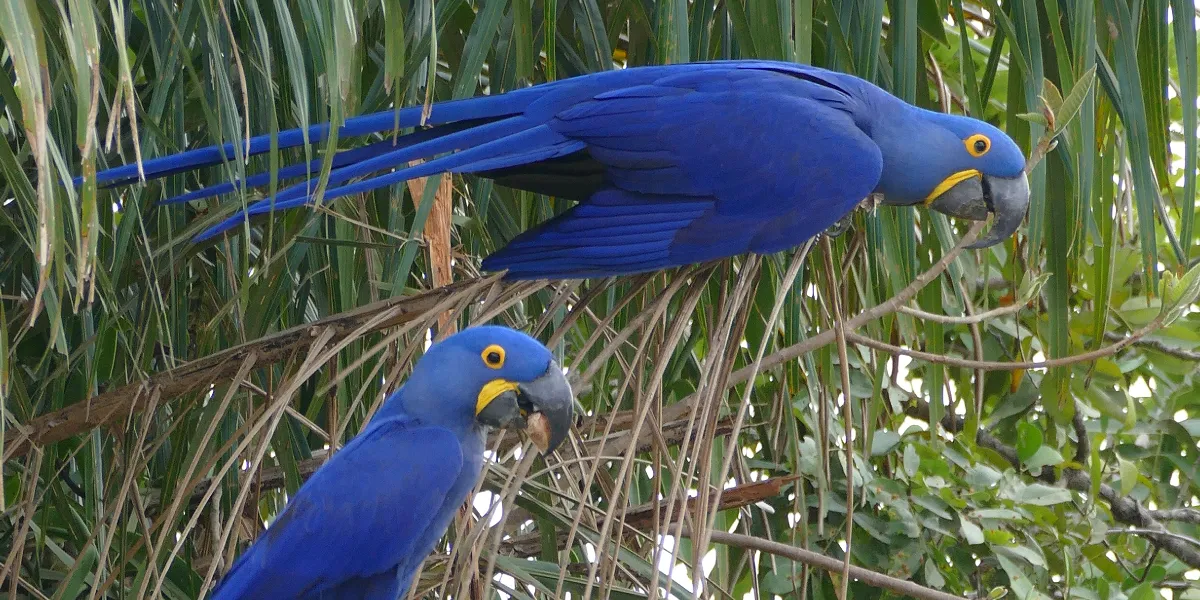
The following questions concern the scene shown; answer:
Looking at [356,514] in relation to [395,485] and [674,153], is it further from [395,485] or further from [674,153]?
[674,153]

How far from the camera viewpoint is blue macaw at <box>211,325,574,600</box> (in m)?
1.10

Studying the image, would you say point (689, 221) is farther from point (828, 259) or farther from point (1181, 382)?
point (1181, 382)

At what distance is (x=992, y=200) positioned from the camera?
1275mm

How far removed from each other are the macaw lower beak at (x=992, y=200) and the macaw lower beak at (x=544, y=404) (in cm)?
50

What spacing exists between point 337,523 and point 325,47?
1.59 ft

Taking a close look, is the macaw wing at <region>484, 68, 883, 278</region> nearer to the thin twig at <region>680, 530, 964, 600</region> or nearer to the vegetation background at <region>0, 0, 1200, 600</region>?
the vegetation background at <region>0, 0, 1200, 600</region>

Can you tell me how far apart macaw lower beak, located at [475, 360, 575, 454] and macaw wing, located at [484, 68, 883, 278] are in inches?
6.4

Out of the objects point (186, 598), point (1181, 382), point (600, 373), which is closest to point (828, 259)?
point (600, 373)

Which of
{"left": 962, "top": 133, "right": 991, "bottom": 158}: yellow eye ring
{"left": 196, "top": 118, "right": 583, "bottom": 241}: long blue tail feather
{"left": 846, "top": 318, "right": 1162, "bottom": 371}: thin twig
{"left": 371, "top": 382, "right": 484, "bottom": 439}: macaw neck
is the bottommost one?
{"left": 371, "top": 382, "right": 484, "bottom": 439}: macaw neck

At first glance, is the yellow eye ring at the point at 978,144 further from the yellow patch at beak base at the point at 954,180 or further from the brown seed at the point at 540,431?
the brown seed at the point at 540,431

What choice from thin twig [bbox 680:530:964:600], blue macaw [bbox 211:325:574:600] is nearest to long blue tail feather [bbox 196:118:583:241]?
blue macaw [bbox 211:325:574:600]

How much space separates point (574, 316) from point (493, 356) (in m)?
0.09

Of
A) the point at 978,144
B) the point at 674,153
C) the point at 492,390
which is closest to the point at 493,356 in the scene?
the point at 492,390

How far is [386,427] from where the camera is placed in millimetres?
1156
